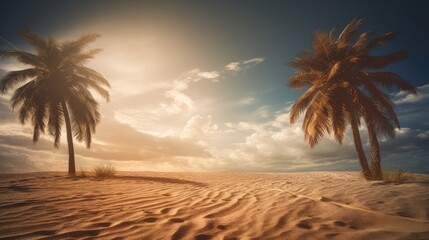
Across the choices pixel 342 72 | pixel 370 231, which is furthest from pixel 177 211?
pixel 342 72

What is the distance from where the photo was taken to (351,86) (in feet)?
36.9

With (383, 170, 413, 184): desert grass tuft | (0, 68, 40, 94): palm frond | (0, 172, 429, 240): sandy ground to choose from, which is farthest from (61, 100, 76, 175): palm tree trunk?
(383, 170, 413, 184): desert grass tuft

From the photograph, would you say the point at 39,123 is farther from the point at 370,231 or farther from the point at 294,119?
the point at 370,231

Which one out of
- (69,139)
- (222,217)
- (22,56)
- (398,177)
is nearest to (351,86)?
(398,177)

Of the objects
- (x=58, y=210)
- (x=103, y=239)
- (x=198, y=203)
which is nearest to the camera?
(x=103, y=239)

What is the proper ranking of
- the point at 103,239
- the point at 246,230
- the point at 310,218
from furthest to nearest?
1. the point at 310,218
2. the point at 246,230
3. the point at 103,239

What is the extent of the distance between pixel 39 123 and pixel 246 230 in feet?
47.7

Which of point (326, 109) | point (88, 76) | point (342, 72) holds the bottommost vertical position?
point (326, 109)

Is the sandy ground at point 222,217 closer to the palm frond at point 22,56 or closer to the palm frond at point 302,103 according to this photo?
the palm frond at point 302,103

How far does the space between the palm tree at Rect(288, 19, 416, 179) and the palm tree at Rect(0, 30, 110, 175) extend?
508 inches

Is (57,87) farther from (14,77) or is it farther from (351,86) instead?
(351,86)

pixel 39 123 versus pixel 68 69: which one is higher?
Result: pixel 68 69

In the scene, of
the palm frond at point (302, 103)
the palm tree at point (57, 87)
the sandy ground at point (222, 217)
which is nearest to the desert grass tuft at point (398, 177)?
the sandy ground at point (222, 217)

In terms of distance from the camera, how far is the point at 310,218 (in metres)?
3.62
